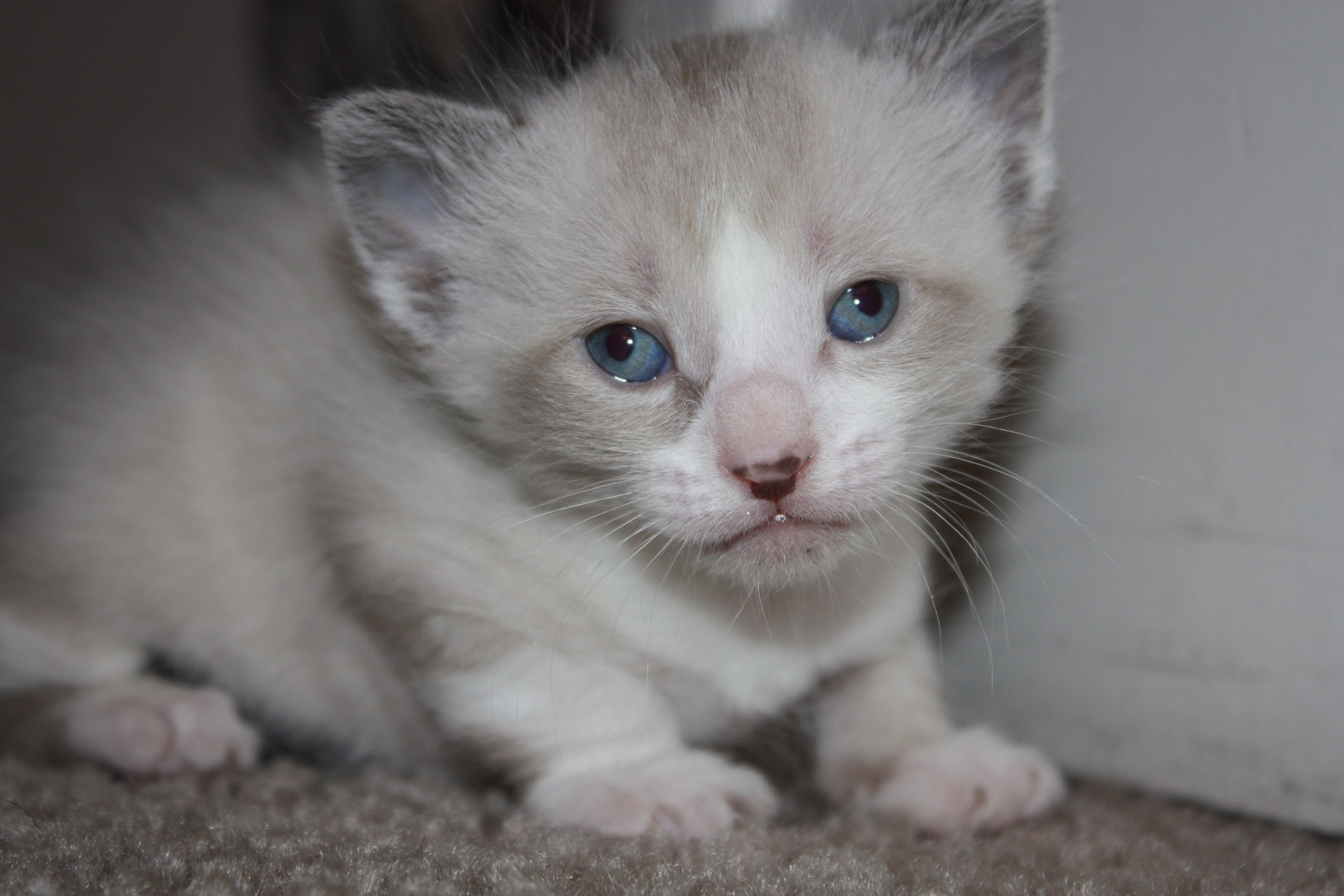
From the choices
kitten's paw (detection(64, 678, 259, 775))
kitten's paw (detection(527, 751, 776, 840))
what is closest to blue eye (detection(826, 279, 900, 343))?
kitten's paw (detection(527, 751, 776, 840))

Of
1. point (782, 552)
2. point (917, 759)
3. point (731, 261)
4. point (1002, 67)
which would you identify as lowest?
point (917, 759)

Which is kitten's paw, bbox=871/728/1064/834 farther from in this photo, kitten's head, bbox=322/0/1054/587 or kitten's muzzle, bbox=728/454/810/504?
kitten's muzzle, bbox=728/454/810/504

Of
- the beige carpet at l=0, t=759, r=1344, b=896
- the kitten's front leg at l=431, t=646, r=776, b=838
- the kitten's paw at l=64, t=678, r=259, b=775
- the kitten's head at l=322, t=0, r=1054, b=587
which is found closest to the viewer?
the beige carpet at l=0, t=759, r=1344, b=896

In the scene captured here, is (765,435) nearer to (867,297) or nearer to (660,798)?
(867,297)

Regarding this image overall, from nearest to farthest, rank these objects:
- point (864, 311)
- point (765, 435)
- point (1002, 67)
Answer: point (765, 435) → point (864, 311) → point (1002, 67)

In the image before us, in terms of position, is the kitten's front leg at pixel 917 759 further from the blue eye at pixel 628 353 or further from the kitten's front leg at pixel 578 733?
the blue eye at pixel 628 353

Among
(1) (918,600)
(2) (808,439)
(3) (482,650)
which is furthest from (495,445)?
(1) (918,600)

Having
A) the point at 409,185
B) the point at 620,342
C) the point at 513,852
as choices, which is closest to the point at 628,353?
the point at 620,342
